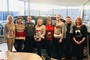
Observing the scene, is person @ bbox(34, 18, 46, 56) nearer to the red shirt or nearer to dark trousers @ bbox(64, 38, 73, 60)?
the red shirt

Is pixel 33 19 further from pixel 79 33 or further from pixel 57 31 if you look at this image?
pixel 79 33

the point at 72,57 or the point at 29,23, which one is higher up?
the point at 29,23

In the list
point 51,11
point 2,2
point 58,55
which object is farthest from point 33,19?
point 51,11

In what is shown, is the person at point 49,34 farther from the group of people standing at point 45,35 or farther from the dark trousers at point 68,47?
the dark trousers at point 68,47

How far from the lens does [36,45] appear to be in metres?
5.29

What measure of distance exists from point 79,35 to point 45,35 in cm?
102

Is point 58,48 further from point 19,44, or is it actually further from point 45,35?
point 19,44

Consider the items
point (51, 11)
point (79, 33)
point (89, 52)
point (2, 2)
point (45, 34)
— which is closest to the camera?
point (79, 33)

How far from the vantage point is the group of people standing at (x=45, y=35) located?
16.3ft

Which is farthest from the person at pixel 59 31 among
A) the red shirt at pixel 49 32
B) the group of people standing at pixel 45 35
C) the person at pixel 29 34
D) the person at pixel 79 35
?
the person at pixel 29 34

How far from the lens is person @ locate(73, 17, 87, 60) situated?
188 inches

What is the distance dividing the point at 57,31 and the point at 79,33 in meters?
0.65

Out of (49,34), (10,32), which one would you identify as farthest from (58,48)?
(10,32)

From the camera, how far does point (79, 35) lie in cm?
480
